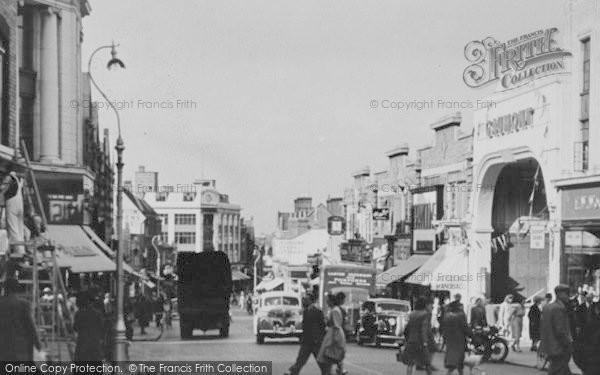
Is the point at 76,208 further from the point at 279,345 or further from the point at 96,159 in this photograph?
the point at 96,159

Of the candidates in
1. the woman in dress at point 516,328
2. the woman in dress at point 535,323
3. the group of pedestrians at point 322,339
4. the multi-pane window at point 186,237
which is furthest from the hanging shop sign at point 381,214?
the multi-pane window at point 186,237

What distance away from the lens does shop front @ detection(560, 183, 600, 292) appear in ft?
130

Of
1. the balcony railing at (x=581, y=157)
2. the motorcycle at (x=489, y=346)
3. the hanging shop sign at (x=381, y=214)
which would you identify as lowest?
the motorcycle at (x=489, y=346)

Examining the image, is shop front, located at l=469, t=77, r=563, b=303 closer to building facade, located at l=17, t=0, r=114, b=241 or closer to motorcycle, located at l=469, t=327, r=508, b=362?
motorcycle, located at l=469, t=327, r=508, b=362

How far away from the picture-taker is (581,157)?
41.5 meters

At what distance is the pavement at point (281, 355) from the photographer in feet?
90.8

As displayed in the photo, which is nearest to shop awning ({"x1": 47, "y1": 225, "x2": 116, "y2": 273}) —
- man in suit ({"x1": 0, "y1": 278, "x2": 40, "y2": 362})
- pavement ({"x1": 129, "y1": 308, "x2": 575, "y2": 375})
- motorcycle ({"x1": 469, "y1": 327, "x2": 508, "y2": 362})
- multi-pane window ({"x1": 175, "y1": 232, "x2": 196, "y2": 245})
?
pavement ({"x1": 129, "y1": 308, "x2": 575, "y2": 375})

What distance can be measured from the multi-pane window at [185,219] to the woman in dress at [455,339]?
148m

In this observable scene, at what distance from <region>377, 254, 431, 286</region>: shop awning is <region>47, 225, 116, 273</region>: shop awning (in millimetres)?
21902

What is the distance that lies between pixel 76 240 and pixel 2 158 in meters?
16.5

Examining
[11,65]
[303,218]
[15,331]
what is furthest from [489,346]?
[303,218]

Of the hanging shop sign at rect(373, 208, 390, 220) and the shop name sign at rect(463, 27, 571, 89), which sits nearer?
the shop name sign at rect(463, 27, 571, 89)

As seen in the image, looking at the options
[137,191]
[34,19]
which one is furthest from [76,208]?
[137,191]

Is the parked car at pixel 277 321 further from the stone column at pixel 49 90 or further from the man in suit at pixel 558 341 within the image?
the man in suit at pixel 558 341
